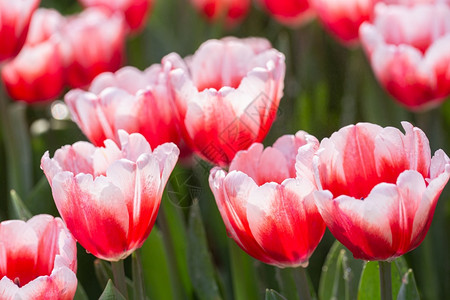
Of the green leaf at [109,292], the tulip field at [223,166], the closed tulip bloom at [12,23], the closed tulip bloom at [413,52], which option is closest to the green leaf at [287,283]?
the tulip field at [223,166]

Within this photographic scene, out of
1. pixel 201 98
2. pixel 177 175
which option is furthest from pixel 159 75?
pixel 177 175

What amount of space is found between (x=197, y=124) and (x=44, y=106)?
0.72 m

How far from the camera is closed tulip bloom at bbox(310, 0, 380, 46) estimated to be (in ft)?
4.41

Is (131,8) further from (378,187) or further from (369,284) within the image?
(378,187)

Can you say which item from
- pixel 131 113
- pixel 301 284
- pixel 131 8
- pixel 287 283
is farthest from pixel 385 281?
pixel 131 8

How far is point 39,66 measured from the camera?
1.31 m

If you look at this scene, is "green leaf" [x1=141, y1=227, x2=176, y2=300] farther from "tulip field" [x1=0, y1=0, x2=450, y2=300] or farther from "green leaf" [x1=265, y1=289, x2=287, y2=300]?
"green leaf" [x1=265, y1=289, x2=287, y2=300]

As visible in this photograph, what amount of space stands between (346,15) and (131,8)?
406 mm

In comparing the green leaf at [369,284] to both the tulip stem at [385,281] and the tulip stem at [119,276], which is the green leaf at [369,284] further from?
the tulip stem at [119,276]

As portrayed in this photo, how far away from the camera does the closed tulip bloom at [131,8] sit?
152 cm

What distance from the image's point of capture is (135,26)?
5.07 ft

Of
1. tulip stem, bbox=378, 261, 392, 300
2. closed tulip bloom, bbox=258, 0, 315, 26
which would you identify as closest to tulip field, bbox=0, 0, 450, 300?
tulip stem, bbox=378, 261, 392, 300

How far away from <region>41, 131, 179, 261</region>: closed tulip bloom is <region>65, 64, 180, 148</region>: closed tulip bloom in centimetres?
10

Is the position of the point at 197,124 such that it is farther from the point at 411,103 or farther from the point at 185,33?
the point at 185,33
